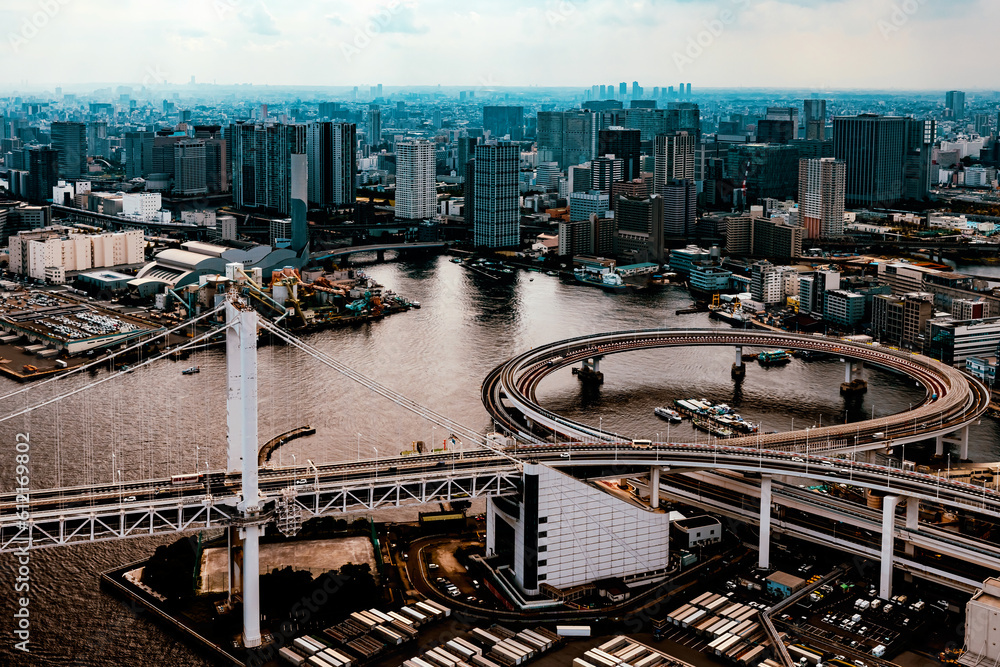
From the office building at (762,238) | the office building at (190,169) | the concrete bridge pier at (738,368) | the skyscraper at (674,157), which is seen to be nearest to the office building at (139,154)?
the office building at (190,169)

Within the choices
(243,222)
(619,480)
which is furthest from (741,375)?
(243,222)

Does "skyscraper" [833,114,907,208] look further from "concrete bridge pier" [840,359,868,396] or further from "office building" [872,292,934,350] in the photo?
"concrete bridge pier" [840,359,868,396]

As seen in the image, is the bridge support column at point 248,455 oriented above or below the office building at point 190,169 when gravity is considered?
below

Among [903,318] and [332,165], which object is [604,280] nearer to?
[903,318]

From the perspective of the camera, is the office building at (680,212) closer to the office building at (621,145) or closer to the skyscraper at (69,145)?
the office building at (621,145)

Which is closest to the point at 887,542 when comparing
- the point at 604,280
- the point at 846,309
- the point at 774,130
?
the point at 846,309

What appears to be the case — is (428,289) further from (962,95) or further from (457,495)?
(962,95)
